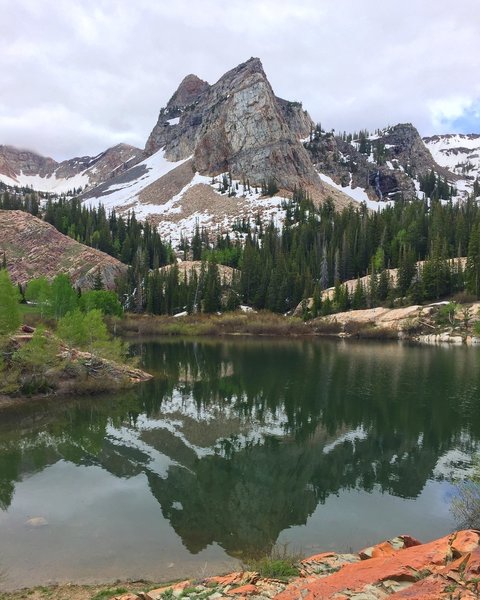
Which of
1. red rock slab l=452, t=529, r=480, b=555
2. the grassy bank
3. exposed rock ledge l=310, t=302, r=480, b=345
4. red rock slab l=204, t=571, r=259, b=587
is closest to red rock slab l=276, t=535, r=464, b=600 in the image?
red rock slab l=452, t=529, r=480, b=555

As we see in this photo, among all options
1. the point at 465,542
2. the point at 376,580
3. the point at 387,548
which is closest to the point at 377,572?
the point at 376,580

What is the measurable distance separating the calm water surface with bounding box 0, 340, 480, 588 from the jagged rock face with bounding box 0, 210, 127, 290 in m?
98.5

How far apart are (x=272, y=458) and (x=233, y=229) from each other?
509ft

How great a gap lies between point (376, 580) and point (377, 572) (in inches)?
15.8

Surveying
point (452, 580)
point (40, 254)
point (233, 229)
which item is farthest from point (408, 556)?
point (233, 229)

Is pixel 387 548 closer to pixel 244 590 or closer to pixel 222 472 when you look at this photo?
pixel 244 590

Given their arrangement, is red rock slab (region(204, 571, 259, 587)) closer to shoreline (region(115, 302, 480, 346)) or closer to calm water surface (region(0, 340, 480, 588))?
calm water surface (region(0, 340, 480, 588))

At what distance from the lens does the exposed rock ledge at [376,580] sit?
26.7 ft

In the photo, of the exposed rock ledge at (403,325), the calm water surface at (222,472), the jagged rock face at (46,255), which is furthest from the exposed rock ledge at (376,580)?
the jagged rock face at (46,255)

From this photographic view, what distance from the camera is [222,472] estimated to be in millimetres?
22016

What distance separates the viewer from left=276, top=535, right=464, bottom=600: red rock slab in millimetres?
8906

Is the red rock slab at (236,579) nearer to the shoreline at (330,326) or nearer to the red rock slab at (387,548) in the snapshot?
the red rock slab at (387,548)

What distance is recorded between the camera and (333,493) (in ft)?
63.9

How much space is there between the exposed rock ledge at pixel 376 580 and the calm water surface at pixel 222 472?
2.93 meters
